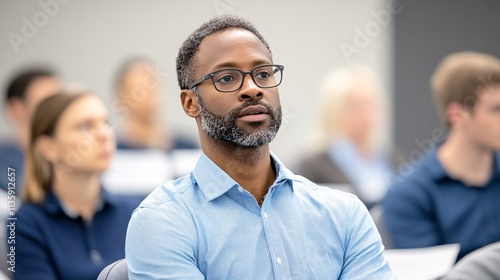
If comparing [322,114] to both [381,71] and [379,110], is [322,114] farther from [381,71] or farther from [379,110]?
[381,71]

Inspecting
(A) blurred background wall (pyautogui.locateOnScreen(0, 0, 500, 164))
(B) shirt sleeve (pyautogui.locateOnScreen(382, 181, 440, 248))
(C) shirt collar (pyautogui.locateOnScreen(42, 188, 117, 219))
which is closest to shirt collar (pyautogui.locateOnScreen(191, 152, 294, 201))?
(C) shirt collar (pyautogui.locateOnScreen(42, 188, 117, 219))

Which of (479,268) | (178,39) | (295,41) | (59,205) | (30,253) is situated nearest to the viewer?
(479,268)

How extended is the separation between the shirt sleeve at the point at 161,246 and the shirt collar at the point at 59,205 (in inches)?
46.1

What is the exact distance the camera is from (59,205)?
253 cm

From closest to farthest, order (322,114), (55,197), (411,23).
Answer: (55,197) → (322,114) → (411,23)

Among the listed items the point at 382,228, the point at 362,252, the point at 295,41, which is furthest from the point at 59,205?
the point at 295,41

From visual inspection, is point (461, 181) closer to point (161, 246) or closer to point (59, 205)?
point (59, 205)

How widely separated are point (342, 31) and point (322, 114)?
149 cm

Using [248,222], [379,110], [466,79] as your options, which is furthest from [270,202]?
[379,110]

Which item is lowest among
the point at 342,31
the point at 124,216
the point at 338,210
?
the point at 124,216

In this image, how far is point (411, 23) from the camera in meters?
5.56

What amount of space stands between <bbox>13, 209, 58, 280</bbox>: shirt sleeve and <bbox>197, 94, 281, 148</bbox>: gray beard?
1.10 m

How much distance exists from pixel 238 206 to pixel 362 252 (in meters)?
0.24

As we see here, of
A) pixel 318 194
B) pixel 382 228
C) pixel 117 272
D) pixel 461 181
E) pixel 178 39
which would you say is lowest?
pixel 382 228
